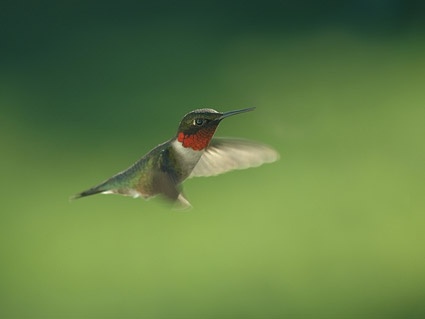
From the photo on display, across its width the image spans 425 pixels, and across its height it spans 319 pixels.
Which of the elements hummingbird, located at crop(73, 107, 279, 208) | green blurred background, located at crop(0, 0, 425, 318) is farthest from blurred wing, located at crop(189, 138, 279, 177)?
green blurred background, located at crop(0, 0, 425, 318)

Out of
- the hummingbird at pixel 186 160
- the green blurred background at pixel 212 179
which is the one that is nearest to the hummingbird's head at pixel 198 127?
the hummingbird at pixel 186 160

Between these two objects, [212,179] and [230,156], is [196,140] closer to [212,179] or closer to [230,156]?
[230,156]

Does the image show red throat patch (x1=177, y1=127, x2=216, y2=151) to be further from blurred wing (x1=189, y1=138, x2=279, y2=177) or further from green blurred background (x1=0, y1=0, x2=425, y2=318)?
green blurred background (x1=0, y1=0, x2=425, y2=318)

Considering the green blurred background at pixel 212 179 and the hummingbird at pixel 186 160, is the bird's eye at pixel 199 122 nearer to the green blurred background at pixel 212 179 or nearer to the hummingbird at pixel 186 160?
the hummingbird at pixel 186 160

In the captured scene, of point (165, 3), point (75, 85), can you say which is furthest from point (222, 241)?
point (165, 3)

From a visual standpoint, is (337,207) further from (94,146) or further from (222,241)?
(94,146)

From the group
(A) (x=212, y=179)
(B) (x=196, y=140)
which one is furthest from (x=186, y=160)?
(A) (x=212, y=179)
